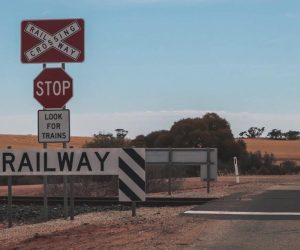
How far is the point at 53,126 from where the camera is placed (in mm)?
13758

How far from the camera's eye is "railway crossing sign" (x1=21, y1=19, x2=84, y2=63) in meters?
13.8

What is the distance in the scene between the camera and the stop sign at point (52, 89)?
13.8m

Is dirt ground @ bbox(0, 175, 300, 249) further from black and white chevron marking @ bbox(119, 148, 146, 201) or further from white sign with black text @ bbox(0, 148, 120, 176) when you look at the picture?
white sign with black text @ bbox(0, 148, 120, 176)

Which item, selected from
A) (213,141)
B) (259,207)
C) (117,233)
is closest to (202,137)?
(213,141)

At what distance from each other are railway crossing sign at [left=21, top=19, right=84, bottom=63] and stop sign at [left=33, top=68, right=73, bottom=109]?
267 millimetres

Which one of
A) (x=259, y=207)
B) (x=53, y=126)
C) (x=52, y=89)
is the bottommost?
(x=259, y=207)

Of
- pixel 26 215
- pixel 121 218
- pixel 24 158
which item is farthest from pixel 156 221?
pixel 26 215

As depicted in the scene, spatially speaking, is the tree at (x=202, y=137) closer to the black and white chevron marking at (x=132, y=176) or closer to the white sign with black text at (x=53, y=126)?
the white sign with black text at (x=53, y=126)

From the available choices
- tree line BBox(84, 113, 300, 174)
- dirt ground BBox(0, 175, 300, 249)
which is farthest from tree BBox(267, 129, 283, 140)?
dirt ground BBox(0, 175, 300, 249)

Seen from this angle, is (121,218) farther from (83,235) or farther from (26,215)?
(26,215)

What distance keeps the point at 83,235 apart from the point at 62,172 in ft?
7.47

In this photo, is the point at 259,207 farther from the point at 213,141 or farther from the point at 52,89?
the point at 213,141

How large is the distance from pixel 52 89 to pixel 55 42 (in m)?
0.94

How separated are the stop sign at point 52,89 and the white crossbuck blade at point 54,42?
393mm
